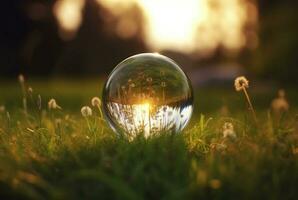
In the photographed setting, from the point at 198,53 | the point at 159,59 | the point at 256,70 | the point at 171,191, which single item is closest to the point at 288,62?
the point at 256,70

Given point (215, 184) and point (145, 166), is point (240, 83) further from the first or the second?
point (215, 184)

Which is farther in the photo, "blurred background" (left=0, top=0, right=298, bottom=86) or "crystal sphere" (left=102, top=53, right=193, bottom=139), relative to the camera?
"blurred background" (left=0, top=0, right=298, bottom=86)

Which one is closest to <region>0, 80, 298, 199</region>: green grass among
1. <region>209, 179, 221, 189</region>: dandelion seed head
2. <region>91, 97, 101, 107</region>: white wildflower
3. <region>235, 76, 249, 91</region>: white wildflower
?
<region>209, 179, 221, 189</region>: dandelion seed head

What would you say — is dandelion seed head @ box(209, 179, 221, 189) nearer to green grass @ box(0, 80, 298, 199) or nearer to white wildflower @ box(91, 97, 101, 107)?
green grass @ box(0, 80, 298, 199)

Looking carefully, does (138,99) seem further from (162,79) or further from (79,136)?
(79,136)

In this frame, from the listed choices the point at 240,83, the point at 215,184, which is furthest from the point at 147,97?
the point at 215,184

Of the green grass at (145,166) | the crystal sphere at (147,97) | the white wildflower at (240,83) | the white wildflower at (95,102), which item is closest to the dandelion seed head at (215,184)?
the green grass at (145,166)
